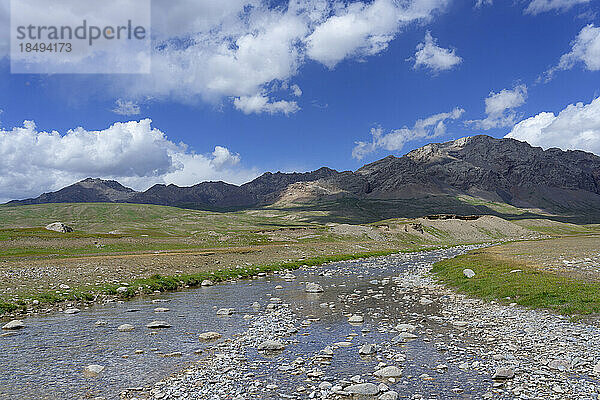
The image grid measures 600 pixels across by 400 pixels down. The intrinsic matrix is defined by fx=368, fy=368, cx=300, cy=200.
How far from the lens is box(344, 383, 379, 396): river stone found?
1363cm

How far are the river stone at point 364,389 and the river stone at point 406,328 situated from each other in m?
9.05

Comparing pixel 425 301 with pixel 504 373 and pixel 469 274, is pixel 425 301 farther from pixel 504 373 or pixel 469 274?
pixel 504 373

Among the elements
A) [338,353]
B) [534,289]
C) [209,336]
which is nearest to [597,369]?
[338,353]

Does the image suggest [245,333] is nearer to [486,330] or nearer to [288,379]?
[288,379]

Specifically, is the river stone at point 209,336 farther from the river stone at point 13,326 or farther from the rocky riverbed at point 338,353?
the river stone at point 13,326

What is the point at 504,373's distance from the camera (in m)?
14.7

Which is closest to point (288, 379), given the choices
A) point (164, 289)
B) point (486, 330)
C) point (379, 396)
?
point (379, 396)

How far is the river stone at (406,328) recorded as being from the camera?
22.3 metres

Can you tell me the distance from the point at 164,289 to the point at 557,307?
36644 mm

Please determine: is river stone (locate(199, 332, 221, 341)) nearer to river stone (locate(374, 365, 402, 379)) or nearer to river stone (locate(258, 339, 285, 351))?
river stone (locate(258, 339, 285, 351))

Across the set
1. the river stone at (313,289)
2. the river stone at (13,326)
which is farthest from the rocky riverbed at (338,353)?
the river stone at (313,289)

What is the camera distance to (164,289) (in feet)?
136

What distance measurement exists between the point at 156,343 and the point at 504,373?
17.3m

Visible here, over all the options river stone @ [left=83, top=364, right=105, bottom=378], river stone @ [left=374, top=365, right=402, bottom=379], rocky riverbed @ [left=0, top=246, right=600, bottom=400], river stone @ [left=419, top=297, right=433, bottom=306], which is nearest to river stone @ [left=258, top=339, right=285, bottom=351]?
rocky riverbed @ [left=0, top=246, right=600, bottom=400]
